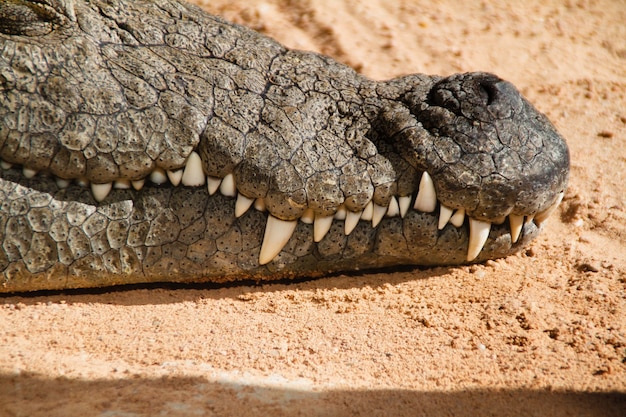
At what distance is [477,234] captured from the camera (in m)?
3.14

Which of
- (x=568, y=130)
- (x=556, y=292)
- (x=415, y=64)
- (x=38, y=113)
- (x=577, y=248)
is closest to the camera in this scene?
(x=38, y=113)

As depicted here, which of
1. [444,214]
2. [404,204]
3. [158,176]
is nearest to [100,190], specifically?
[158,176]

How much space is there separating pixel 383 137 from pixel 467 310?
90 centimetres

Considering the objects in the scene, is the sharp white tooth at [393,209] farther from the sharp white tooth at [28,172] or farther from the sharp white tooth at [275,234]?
the sharp white tooth at [28,172]

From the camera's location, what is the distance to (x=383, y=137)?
3.07 meters

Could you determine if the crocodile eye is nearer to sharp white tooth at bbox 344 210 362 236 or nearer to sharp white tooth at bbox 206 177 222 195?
sharp white tooth at bbox 206 177 222 195

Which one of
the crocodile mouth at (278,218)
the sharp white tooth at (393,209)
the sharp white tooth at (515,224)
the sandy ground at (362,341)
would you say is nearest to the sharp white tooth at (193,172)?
the crocodile mouth at (278,218)

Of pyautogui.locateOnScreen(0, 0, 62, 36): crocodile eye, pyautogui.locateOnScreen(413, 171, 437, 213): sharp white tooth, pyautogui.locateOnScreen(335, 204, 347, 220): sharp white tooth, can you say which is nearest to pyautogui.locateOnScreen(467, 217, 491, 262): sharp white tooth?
pyautogui.locateOnScreen(413, 171, 437, 213): sharp white tooth

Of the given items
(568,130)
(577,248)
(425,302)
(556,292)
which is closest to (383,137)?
(425,302)

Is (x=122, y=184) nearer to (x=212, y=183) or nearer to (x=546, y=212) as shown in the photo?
(x=212, y=183)

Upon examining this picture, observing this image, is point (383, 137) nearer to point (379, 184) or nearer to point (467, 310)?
point (379, 184)

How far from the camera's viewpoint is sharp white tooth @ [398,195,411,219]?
3020 millimetres

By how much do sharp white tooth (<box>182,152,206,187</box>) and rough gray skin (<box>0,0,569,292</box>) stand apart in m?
0.03

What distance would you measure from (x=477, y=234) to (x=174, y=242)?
142 cm
